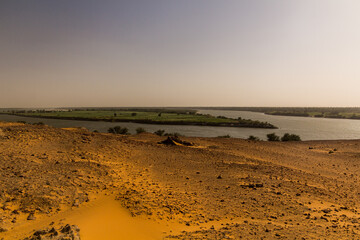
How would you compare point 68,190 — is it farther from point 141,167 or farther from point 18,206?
point 141,167

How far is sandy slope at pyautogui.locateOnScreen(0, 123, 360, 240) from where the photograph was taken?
4785mm

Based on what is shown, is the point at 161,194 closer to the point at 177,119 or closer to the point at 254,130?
the point at 254,130

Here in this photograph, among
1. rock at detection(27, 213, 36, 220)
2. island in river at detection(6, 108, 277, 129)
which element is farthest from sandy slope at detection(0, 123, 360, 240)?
island in river at detection(6, 108, 277, 129)

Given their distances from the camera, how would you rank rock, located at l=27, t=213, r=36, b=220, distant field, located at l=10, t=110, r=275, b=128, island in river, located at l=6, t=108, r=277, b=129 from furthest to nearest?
island in river, located at l=6, t=108, r=277, b=129
distant field, located at l=10, t=110, r=275, b=128
rock, located at l=27, t=213, r=36, b=220

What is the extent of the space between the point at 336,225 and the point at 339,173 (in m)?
7.14

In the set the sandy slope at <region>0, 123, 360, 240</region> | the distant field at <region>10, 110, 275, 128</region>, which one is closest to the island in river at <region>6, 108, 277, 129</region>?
the distant field at <region>10, 110, 275, 128</region>

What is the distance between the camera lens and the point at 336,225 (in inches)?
205

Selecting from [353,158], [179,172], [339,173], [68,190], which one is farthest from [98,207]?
[353,158]

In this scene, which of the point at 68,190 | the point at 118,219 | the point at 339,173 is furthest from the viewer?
the point at 339,173

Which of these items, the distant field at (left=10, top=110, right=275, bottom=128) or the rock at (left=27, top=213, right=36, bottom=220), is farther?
the distant field at (left=10, top=110, right=275, bottom=128)

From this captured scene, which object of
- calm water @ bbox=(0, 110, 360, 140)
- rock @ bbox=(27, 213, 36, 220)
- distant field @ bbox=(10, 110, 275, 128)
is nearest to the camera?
rock @ bbox=(27, 213, 36, 220)

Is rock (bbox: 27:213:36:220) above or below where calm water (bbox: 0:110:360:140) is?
above

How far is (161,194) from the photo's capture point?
6684 millimetres

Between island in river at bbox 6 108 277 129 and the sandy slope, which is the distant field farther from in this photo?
the sandy slope
